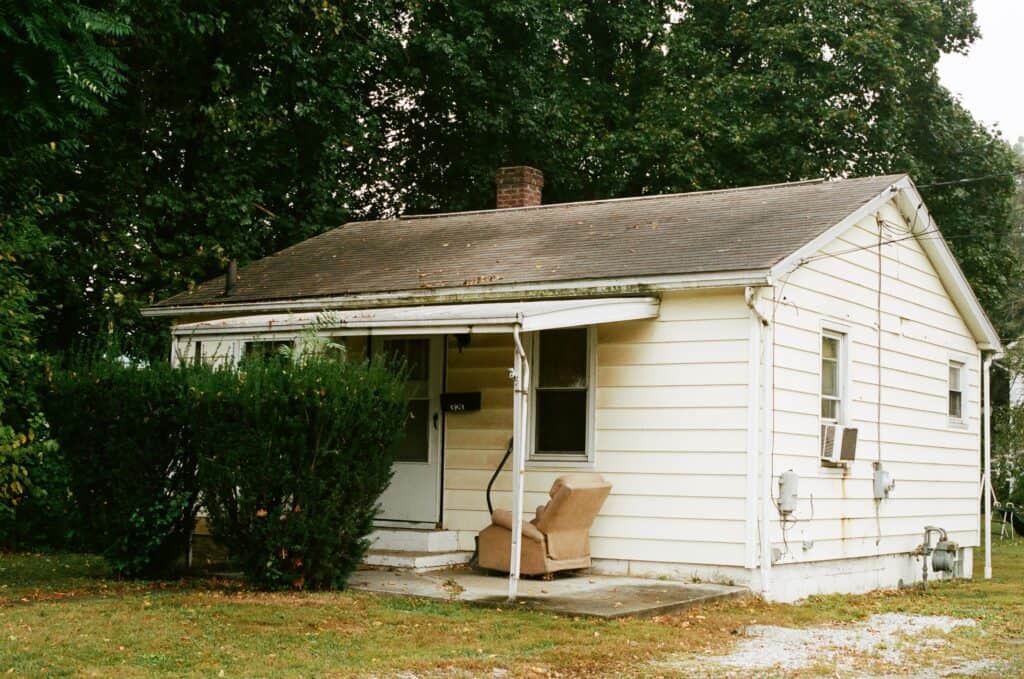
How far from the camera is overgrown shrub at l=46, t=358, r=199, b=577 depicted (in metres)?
10.9

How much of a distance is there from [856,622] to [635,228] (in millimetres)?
5445

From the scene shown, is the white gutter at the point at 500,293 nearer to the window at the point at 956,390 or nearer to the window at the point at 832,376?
the window at the point at 832,376

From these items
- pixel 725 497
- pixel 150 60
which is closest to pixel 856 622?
pixel 725 497

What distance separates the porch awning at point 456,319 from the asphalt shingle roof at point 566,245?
49 cm

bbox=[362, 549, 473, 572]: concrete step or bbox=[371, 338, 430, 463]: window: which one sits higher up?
bbox=[371, 338, 430, 463]: window

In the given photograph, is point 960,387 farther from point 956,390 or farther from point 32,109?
point 32,109

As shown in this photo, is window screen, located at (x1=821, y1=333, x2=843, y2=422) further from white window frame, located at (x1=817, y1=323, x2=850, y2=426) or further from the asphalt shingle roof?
the asphalt shingle roof

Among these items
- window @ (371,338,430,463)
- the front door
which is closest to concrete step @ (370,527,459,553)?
the front door

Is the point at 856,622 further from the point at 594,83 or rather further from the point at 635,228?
the point at 594,83

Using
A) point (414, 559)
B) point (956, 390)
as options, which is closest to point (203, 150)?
point (414, 559)

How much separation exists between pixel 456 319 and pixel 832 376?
4671 mm

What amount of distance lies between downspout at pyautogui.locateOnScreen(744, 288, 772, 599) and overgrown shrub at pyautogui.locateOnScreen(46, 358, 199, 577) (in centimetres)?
532

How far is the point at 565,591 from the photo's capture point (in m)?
10.5

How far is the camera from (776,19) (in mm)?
23719
